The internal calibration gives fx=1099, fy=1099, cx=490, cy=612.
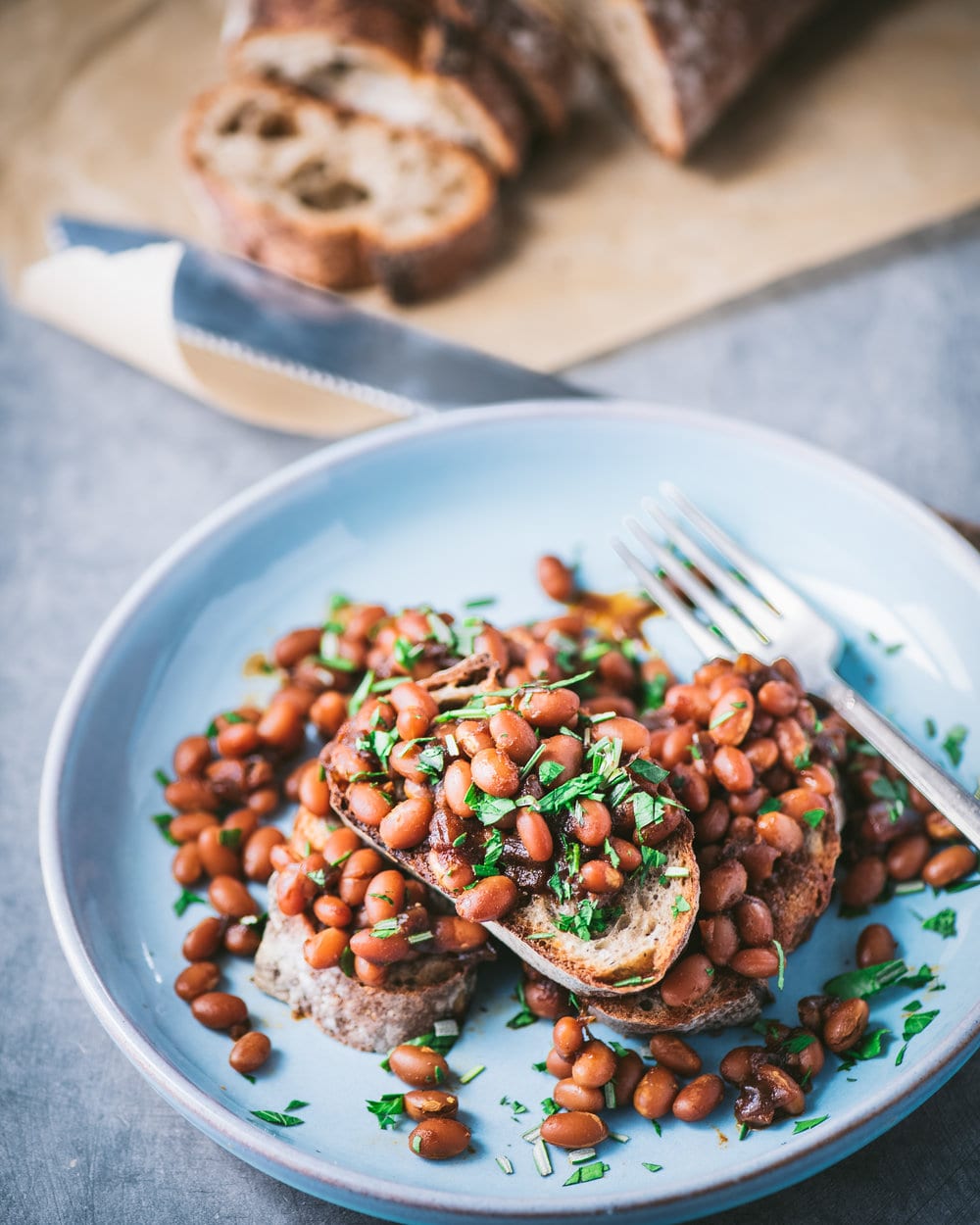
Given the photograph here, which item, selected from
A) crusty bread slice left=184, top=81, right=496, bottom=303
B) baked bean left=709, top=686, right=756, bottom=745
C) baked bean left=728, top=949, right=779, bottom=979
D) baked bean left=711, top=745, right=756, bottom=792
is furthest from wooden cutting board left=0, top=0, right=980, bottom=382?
baked bean left=728, top=949, right=779, bottom=979

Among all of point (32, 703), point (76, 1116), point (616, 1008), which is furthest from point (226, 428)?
point (616, 1008)

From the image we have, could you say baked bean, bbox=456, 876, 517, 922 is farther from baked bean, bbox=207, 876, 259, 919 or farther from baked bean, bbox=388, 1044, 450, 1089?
baked bean, bbox=207, 876, 259, 919

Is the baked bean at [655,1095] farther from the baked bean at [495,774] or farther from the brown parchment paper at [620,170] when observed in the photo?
the brown parchment paper at [620,170]

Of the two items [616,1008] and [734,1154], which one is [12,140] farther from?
[734,1154]

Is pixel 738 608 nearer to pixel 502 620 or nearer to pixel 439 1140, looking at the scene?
pixel 502 620

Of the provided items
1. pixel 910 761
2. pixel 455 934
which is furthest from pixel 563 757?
pixel 910 761
